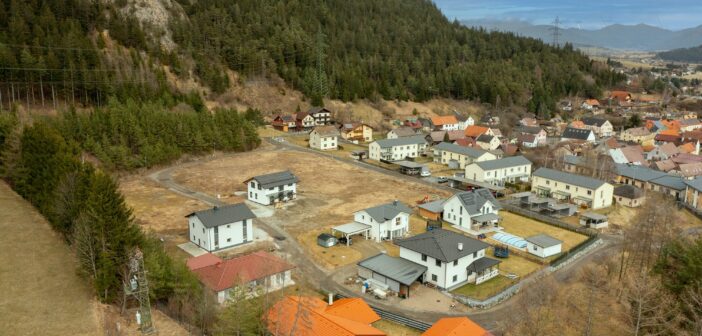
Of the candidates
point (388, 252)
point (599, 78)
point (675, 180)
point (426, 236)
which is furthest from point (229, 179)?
point (599, 78)

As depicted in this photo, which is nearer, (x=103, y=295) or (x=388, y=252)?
(x=103, y=295)

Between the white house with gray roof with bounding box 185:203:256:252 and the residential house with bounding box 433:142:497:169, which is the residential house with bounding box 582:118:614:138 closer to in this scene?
the residential house with bounding box 433:142:497:169

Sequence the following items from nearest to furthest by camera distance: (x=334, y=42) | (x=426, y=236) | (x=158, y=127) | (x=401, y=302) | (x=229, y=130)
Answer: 1. (x=401, y=302)
2. (x=426, y=236)
3. (x=158, y=127)
4. (x=229, y=130)
5. (x=334, y=42)

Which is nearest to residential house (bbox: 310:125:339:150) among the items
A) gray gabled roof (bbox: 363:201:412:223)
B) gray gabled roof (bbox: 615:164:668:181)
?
gray gabled roof (bbox: 363:201:412:223)

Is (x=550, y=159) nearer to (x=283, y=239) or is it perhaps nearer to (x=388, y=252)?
(x=388, y=252)

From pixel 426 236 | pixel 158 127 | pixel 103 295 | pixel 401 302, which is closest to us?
pixel 103 295

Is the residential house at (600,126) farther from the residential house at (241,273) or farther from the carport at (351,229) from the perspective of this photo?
the residential house at (241,273)

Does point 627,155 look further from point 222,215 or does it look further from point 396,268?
point 222,215
